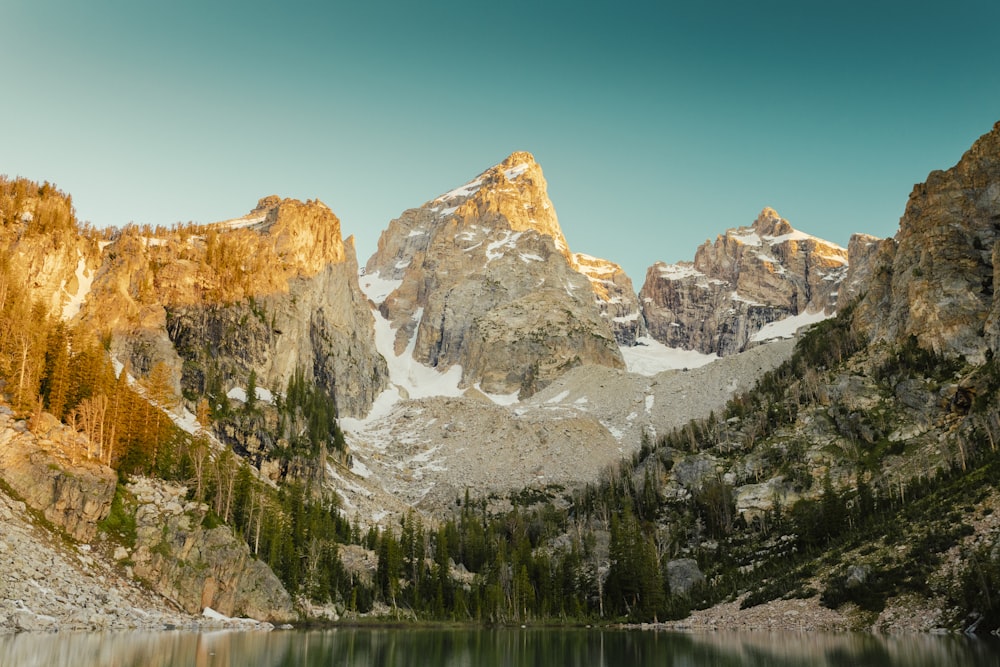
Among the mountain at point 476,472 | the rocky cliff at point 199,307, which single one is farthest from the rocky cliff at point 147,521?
the rocky cliff at point 199,307

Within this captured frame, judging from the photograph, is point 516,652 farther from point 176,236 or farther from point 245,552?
point 176,236

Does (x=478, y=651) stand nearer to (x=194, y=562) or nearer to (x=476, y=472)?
(x=194, y=562)

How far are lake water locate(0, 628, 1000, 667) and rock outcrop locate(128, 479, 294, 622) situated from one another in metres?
10.4

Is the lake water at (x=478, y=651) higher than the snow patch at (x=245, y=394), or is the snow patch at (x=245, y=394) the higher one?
the snow patch at (x=245, y=394)

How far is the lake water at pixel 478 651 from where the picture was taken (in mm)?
39531

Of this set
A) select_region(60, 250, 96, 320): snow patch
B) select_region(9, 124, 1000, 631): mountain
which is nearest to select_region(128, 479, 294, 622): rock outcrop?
select_region(9, 124, 1000, 631): mountain

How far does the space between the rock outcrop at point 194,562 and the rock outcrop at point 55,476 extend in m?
4.93

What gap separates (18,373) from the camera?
85125mm

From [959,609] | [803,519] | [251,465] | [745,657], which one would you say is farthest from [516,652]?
[251,465]

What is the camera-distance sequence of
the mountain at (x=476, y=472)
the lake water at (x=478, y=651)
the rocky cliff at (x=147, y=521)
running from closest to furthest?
1. the lake water at (x=478, y=651)
2. the rocky cliff at (x=147, y=521)
3. the mountain at (x=476, y=472)

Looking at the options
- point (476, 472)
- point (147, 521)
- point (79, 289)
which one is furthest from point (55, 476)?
point (476, 472)

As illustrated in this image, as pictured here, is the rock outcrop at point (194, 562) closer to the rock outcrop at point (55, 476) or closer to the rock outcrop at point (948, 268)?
the rock outcrop at point (55, 476)

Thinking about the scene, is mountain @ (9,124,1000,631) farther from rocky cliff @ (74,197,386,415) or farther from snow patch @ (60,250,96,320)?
rocky cliff @ (74,197,386,415)

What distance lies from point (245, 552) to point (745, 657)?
5815 cm
